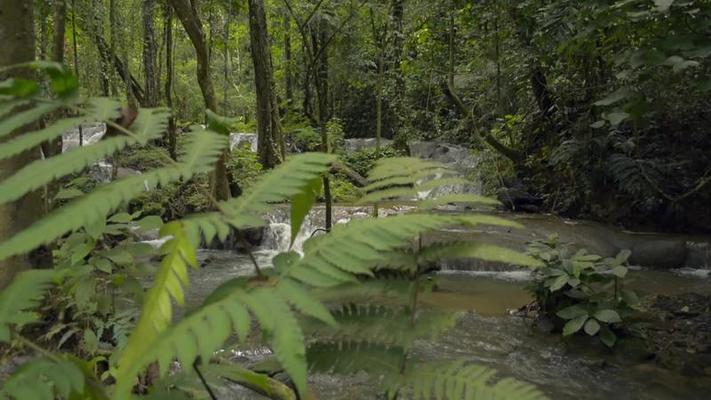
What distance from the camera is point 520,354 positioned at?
5.02 meters

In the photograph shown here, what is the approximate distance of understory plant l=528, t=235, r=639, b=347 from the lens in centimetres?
487

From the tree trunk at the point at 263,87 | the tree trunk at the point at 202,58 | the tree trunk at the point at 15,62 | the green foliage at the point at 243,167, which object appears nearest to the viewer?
the tree trunk at the point at 15,62

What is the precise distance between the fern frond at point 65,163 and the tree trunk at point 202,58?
5.27 metres

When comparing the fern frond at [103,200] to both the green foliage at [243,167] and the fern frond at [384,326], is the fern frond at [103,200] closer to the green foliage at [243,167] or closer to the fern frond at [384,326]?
the fern frond at [384,326]

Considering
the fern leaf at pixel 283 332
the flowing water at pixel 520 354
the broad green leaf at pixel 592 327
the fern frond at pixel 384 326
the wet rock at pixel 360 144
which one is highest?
the fern leaf at pixel 283 332

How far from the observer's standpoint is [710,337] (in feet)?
16.9

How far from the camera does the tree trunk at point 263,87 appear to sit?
1297 cm

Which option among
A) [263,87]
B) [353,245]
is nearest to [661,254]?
[263,87]

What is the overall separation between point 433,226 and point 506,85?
11213mm

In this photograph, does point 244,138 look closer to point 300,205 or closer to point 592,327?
point 592,327

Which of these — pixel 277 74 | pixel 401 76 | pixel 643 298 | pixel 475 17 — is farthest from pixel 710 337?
pixel 277 74

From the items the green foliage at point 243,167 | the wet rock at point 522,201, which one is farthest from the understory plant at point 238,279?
the wet rock at point 522,201

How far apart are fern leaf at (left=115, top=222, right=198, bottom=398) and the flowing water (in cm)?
259

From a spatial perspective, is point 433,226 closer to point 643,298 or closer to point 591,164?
point 643,298
